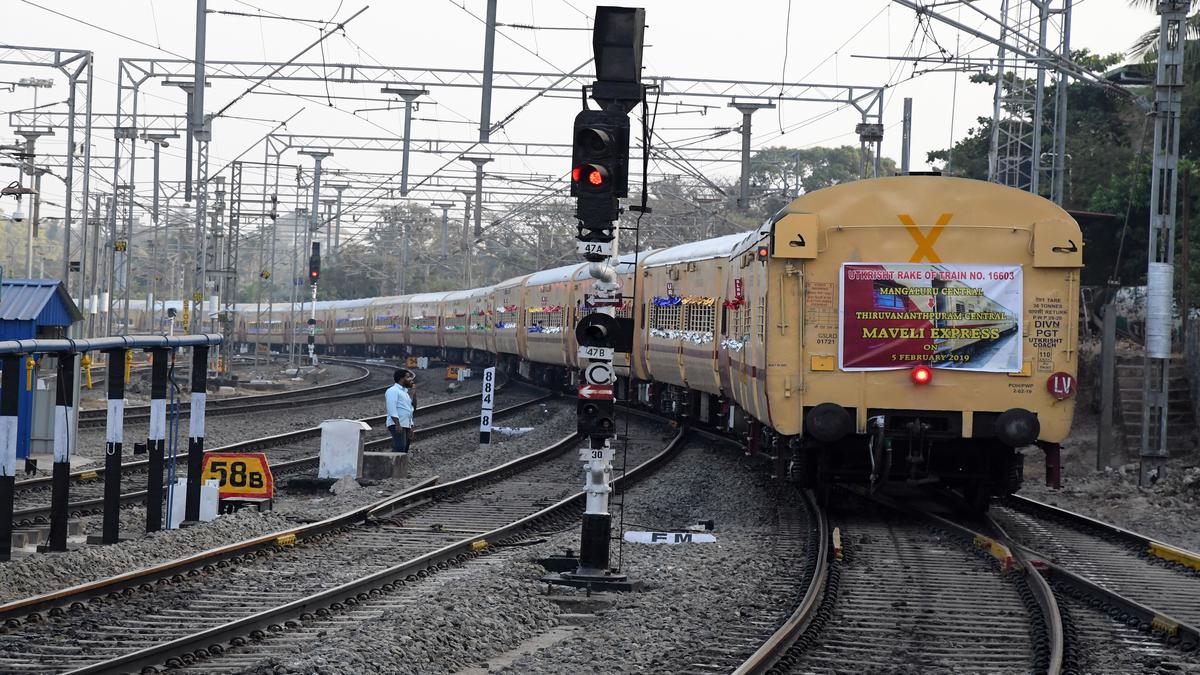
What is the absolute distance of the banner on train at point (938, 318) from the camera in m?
13.7

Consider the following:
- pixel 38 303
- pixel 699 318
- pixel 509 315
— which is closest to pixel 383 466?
pixel 699 318

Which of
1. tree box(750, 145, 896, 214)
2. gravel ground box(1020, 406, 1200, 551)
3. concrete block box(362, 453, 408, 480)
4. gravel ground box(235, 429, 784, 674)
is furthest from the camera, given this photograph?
tree box(750, 145, 896, 214)

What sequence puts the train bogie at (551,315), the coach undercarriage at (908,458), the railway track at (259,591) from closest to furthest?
1. the railway track at (259,591)
2. the coach undercarriage at (908,458)
3. the train bogie at (551,315)

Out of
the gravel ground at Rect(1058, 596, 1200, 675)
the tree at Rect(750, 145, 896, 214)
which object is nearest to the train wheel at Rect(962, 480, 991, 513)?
the gravel ground at Rect(1058, 596, 1200, 675)

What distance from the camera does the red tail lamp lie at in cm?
1367

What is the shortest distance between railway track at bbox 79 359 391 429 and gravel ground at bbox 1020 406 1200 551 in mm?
12410

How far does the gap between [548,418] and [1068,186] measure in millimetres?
19593

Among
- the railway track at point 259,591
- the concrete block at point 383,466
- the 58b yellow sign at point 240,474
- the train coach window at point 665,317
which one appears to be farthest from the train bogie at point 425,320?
the railway track at point 259,591

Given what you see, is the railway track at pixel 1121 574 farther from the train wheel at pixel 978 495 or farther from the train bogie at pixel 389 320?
the train bogie at pixel 389 320

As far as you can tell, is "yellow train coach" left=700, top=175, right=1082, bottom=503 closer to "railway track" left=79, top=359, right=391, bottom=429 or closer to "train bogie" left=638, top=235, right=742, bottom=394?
"train bogie" left=638, top=235, right=742, bottom=394

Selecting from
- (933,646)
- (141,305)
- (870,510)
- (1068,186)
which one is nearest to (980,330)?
(870,510)

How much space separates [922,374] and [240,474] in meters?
7.20

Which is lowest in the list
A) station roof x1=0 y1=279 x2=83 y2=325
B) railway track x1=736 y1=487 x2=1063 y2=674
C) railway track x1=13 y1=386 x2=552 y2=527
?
railway track x1=13 y1=386 x2=552 y2=527

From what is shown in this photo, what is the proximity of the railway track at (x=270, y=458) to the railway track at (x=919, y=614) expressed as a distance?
7.81 meters
